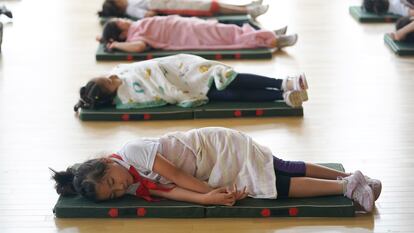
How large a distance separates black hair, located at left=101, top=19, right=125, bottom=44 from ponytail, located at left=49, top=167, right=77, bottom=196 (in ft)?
8.27

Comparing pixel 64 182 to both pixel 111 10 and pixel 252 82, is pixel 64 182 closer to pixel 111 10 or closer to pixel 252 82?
pixel 252 82

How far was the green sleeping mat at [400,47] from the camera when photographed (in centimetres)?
598

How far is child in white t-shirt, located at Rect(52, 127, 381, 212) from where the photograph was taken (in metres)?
3.72

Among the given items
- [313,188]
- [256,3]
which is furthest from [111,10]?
[313,188]

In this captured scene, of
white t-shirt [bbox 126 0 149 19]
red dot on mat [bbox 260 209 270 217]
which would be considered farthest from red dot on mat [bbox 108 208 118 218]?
white t-shirt [bbox 126 0 149 19]

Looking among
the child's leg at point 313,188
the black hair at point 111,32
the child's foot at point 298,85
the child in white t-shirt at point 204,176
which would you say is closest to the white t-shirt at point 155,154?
the child in white t-shirt at point 204,176

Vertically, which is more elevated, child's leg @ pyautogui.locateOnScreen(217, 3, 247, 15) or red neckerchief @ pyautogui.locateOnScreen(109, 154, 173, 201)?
child's leg @ pyautogui.locateOnScreen(217, 3, 247, 15)

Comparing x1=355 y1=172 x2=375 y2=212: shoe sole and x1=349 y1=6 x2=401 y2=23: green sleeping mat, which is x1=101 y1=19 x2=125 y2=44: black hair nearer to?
x1=349 y1=6 x2=401 y2=23: green sleeping mat

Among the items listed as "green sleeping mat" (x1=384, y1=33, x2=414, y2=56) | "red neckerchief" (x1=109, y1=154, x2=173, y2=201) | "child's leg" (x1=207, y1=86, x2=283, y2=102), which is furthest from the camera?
"green sleeping mat" (x1=384, y1=33, x2=414, y2=56)

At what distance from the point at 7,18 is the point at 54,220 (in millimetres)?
3953

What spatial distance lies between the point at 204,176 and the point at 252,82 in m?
1.36

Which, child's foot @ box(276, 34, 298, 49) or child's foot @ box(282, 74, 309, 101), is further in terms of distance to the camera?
child's foot @ box(276, 34, 298, 49)

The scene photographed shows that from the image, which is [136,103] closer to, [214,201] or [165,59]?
[165,59]

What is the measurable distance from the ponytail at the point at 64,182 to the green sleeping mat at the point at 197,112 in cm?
117
